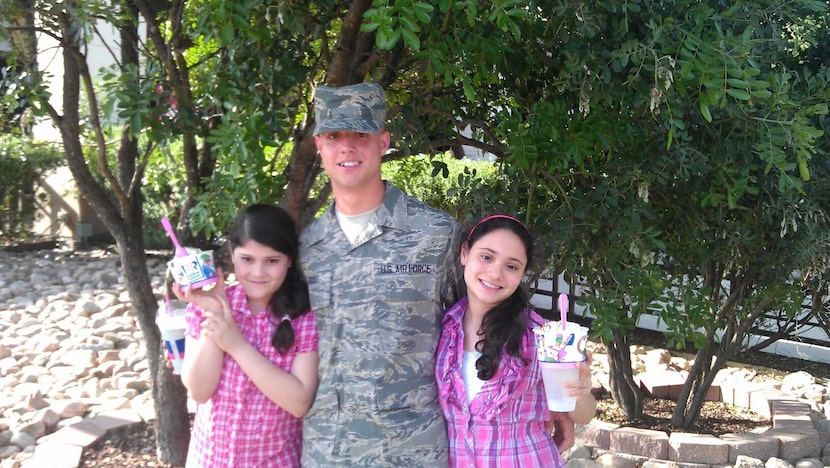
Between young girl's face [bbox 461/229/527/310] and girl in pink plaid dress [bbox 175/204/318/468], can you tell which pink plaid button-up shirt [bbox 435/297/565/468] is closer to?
young girl's face [bbox 461/229/527/310]

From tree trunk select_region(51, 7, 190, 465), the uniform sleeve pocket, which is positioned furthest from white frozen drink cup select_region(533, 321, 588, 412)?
tree trunk select_region(51, 7, 190, 465)

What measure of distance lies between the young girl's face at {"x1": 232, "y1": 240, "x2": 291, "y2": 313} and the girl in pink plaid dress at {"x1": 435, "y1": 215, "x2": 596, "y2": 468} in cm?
47

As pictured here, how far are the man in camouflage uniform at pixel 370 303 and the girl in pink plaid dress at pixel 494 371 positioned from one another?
5 cm

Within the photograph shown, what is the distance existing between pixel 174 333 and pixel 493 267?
0.88 meters

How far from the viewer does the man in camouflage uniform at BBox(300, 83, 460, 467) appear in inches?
84.4

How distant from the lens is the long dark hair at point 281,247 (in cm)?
224

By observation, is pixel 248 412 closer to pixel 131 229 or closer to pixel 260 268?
pixel 260 268

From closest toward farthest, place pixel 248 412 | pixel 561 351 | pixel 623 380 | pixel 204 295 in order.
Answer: pixel 561 351 < pixel 204 295 < pixel 248 412 < pixel 623 380

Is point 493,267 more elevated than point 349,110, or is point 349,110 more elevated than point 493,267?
point 349,110

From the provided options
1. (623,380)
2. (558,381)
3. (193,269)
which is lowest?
(623,380)

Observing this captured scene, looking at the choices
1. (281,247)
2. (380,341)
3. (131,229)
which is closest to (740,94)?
(380,341)

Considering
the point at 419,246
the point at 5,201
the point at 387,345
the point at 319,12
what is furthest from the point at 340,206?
the point at 5,201

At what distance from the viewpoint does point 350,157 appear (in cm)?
221

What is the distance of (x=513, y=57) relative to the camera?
314 cm
